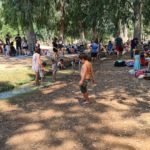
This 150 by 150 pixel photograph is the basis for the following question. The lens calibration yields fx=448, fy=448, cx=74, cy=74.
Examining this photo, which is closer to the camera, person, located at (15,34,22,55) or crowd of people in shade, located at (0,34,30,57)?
crowd of people in shade, located at (0,34,30,57)

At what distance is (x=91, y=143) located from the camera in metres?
10.8

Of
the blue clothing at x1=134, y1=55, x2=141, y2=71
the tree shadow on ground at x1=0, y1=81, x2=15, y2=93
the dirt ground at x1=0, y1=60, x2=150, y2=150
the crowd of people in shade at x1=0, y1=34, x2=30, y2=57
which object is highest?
the crowd of people in shade at x1=0, y1=34, x2=30, y2=57

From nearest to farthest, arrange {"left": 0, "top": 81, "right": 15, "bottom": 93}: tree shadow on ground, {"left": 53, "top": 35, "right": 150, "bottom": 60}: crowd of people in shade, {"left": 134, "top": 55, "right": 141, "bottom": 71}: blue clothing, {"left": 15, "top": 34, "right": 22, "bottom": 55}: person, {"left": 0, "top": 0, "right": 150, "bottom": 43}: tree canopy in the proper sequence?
{"left": 0, "top": 81, "right": 15, "bottom": 93}: tree shadow on ground
{"left": 134, "top": 55, "right": 141, "bottom": 71}: blue clothing
{"left": 53, "top": 35, "right": 150, "bottom": 60}: crowd of people in shade
{"left": 0, "top": 0, "right": 150, "bottom": 43}: tree canopy
{"left": 15, "top": 34, "right": 22, "bottom": 55}: person

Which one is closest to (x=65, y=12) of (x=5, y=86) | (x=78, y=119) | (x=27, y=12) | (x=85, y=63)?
(x=27, y=12)

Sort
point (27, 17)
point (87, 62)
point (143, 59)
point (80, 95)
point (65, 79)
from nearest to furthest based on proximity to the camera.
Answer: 1. point (87, 62)
2. point (80, 95)
3. point (65, 79)
4. point (143, 59)
5. point (27, 17)

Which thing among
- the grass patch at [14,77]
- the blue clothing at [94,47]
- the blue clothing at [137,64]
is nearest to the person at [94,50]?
the blue clothing at [94,47]

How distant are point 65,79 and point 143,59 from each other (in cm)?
482

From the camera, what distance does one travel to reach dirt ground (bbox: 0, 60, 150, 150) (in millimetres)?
10922

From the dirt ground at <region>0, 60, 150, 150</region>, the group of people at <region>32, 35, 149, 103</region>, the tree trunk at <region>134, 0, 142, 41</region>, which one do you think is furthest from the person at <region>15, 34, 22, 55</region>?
the dirt ground at <region>0, 60, 150, 150</region>

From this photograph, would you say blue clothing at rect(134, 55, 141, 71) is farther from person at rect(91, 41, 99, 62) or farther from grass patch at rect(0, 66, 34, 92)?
person at rect(91, 41, 99, 62)

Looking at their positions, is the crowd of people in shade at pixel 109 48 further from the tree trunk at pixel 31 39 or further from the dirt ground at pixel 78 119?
the dirt ground at pixel 78 119

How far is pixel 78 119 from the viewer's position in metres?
13.1

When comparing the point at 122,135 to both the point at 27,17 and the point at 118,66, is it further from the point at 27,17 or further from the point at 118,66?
the point at 27,17

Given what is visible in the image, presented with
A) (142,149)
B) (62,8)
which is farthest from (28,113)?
(62,8)
